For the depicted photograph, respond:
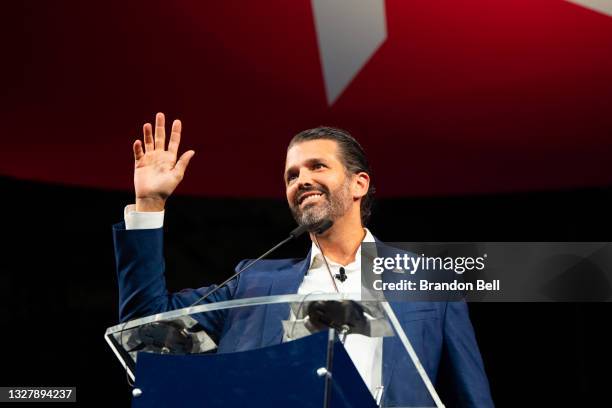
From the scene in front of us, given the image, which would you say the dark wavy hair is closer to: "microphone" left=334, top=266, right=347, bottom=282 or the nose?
the nose

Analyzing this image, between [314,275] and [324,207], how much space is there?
19cm

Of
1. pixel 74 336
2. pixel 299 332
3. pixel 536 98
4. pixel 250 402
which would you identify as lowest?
pixel 250 402

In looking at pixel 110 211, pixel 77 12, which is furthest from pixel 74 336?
pixel 77 12

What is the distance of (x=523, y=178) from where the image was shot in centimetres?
370

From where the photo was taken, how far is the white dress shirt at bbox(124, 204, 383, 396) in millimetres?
1814

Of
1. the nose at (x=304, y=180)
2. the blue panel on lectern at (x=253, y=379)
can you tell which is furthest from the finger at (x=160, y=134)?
the blue panel on lectern at (x=253, y=379)

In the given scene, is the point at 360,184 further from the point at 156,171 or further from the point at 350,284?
the point at 156,171

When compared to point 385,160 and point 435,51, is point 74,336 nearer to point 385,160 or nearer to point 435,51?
point 385,160

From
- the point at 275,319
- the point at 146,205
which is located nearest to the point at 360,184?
the point at 146,205

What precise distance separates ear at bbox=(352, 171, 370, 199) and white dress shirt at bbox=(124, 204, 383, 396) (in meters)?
0.13

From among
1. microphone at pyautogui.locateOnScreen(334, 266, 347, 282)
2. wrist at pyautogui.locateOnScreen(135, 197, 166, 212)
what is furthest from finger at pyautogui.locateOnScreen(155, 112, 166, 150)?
microphone at pyautogui.locateOnScreen(334, 266, 347, 282)

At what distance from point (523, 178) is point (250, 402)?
244cm

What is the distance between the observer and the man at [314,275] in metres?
1.72

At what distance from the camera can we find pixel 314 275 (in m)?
2.40
